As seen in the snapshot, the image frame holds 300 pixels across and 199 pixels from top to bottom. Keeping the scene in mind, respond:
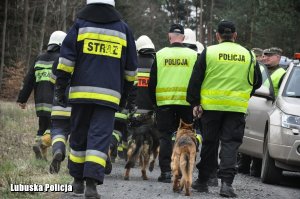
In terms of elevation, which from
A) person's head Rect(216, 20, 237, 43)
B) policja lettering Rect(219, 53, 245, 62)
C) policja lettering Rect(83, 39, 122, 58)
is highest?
person's head Rect(216, 20, 237, 43)

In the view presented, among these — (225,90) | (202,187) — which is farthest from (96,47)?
(202,187)

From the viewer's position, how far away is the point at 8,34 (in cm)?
4728

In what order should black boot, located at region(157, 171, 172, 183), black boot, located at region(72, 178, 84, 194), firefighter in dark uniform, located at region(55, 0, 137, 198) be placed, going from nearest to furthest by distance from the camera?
firefighter in dark uniform, located at region(55, 0, 137, 198), black boot, located at region(72, 178, 84, 194), black boot, located at region(157, 171, 172, 183)

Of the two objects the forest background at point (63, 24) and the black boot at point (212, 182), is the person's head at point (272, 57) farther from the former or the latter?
the forest background at point (63, 24)

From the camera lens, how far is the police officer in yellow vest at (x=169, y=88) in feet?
35.6

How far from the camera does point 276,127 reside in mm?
11359

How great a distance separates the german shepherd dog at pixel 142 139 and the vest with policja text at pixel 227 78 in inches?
70.5

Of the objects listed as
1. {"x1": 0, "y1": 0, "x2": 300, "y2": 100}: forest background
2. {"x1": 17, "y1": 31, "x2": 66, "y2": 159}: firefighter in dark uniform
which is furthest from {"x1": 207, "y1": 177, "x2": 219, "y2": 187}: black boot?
{"x1": 0, "y1": 0, "x2": 300, "y2": 100}: forest background

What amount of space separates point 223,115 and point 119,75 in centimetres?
186

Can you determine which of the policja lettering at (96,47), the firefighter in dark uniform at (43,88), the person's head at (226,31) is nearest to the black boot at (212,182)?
the person's head at (226,31)

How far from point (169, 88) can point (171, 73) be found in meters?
0.22

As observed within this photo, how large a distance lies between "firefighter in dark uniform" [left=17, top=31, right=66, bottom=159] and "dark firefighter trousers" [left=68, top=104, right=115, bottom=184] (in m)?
3.95

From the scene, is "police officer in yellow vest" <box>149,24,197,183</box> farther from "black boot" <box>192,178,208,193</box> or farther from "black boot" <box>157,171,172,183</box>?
"black boot" <box>192,178,208,193</box>

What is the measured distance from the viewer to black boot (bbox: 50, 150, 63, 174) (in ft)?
35.8
